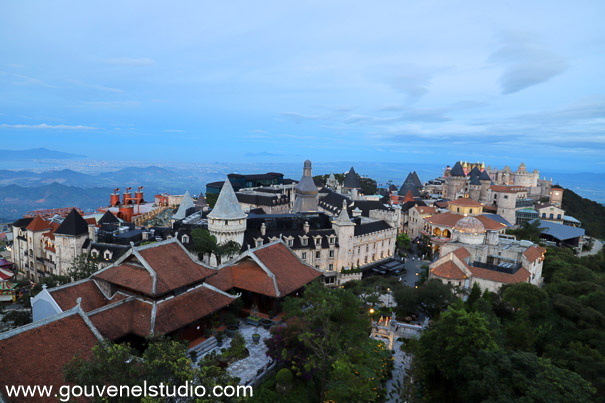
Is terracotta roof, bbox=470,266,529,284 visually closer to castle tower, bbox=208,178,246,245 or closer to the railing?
the railing

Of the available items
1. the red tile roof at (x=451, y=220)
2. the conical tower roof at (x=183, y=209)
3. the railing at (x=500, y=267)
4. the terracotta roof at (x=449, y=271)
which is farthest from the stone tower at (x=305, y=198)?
the railing at (x=500, y=267)

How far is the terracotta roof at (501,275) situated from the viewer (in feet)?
140

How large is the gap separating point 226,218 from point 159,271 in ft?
60.7

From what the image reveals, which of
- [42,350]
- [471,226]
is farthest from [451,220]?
[42,350]

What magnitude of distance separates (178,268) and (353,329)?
1517cm

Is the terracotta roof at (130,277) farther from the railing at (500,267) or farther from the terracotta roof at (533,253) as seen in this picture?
the terracotta roof at (533,253)

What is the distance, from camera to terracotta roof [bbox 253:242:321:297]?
3525cm

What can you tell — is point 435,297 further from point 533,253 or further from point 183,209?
point 183,209

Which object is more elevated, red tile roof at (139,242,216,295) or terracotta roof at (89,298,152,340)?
red tile roof at (139,242,216,295)

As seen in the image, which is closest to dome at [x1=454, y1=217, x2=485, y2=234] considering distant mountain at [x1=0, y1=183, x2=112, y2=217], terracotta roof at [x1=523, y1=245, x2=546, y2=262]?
terracotta roof at [x1=523, y1=245, x2=546, y2=262]

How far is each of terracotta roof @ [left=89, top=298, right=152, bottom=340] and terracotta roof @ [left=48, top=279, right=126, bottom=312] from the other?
6.06 feet

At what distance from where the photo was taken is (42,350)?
19.0 meters

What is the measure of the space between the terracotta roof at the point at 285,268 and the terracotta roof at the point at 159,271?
6961 mm

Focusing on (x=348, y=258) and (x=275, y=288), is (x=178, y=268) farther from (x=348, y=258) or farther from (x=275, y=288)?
(x=348, y=258)
